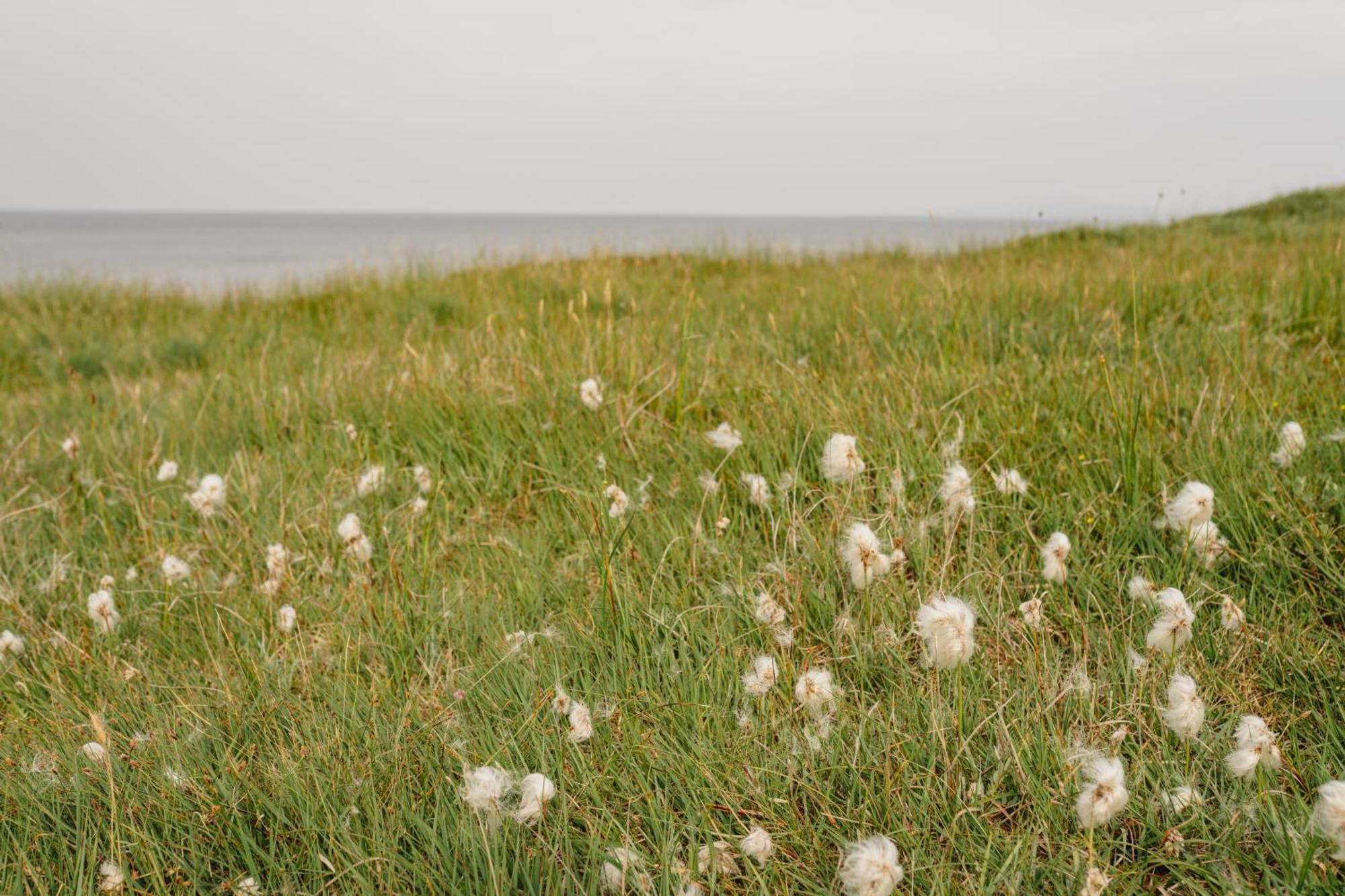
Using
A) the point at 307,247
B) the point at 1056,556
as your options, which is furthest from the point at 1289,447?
the point at 307,247

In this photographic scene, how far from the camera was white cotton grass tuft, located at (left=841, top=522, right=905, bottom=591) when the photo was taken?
192 centimetres

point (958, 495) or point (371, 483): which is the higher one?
point (958, 495)

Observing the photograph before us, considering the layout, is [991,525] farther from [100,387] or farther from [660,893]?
[100,387]

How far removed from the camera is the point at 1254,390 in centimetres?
280

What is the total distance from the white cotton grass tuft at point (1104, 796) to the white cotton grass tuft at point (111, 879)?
166cm

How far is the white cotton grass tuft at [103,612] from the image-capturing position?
2484 mm

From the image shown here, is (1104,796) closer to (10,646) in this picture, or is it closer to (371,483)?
(371,483)

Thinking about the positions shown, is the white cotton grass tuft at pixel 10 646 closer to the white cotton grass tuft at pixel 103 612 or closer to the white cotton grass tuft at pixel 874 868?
the white cotton grass tuft at pixel 103 612

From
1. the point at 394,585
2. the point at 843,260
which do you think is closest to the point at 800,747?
the point at 394,585

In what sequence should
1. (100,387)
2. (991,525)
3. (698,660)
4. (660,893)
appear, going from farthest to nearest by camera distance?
(100,387) < (991,525) < (698,660) < (660,893)

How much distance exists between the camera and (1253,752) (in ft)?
4.74

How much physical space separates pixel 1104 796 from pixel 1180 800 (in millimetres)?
205

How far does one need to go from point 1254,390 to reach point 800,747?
2.22 m

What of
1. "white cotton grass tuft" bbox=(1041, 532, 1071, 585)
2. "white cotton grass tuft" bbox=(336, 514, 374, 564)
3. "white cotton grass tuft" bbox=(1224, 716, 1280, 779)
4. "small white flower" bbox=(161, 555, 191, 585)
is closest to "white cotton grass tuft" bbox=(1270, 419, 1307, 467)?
"white cotton grass tuft" bbox=(1041, 532, 1071, 585)
